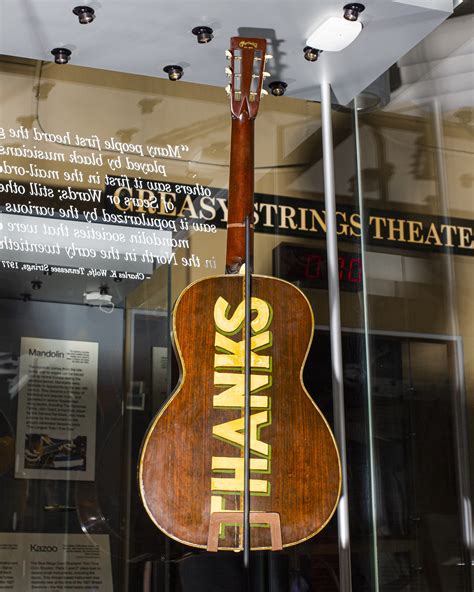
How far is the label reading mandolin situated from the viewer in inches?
112

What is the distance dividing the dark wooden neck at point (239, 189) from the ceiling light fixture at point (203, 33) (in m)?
0.33

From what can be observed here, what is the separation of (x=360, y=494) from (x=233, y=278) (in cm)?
109

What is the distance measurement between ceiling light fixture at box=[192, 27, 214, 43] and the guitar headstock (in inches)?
4.1

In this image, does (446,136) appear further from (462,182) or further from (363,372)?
(363,372)

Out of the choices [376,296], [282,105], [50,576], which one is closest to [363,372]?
[376,296]

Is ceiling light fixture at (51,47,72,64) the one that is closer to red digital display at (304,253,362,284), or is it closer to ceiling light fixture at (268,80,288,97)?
ceiling light fixture at (268,80,288,97)

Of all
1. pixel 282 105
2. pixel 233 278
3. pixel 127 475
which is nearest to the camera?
pixel 233 278

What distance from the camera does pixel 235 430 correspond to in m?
2.89

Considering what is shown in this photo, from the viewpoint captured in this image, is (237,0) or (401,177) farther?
(401,177)

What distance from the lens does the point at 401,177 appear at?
3.62m

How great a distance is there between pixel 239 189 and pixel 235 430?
→ 0.80 m

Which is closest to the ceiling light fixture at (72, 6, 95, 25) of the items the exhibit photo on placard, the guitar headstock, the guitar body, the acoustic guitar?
the guitar headstock

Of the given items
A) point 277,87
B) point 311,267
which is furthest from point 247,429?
point 277,87

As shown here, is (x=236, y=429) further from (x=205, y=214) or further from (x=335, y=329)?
(x=205, y=214)
